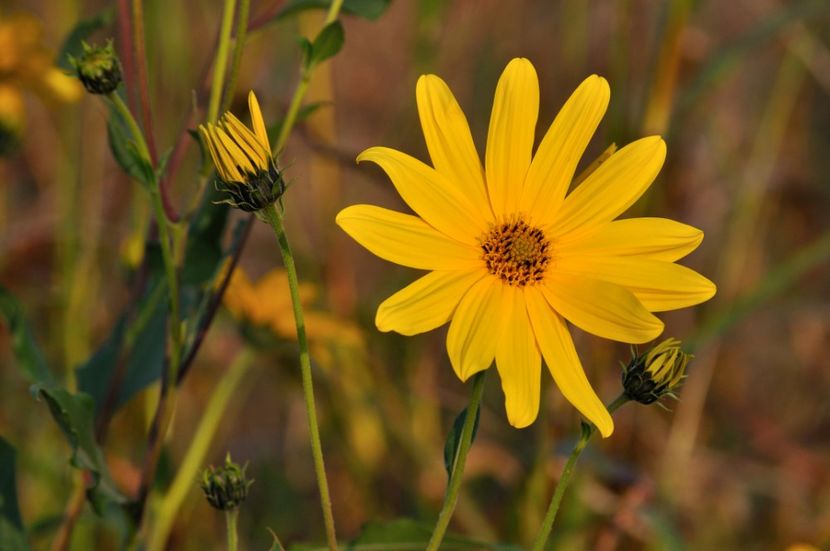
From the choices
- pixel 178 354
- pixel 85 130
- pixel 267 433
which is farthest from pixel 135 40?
pixel 267 433

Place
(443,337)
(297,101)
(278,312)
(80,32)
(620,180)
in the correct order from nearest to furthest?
1. (620,180)
2. (297,101)
3. (80,32)
4. (278,312)
5. (443,337)

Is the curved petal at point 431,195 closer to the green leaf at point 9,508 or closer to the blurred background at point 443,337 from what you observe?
the blurred background at point 443,337

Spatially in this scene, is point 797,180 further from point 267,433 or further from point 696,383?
point 267,433

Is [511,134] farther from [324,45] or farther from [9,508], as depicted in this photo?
[9,508]

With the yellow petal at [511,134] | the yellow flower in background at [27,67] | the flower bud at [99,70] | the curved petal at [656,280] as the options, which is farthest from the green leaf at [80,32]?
the curved petal at [656,280]

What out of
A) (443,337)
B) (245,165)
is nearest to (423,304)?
(245,165)

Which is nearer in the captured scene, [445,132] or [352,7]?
[445,132]

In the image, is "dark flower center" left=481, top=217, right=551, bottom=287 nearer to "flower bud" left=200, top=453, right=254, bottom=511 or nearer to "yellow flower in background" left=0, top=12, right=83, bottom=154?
"flower bud" left=200, top=453, right=254, bottom=511
